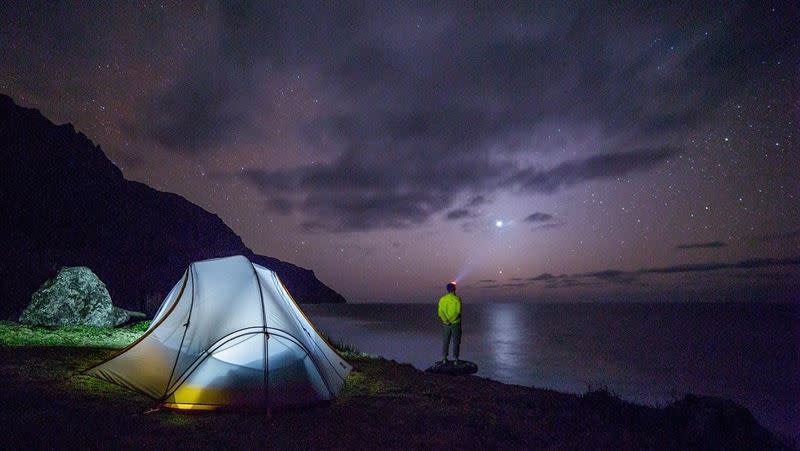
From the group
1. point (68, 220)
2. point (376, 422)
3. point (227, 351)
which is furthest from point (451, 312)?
point (68, 220)

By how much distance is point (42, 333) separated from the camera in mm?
15133

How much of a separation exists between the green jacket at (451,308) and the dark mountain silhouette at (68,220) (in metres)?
46.3

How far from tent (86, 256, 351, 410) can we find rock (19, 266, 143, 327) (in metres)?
10.3

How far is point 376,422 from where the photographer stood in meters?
7.66

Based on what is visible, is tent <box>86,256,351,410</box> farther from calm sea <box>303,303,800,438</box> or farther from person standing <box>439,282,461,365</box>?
calm sea <box>303,303,800,438</box>

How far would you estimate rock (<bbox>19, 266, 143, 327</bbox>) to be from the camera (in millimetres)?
16922

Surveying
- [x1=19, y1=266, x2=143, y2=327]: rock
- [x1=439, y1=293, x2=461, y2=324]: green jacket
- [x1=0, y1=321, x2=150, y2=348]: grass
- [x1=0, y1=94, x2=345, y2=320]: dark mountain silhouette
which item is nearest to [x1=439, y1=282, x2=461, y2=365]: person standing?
[x1=439, y1=293, x2=461, y2=324]: green jacket

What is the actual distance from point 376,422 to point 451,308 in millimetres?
6393

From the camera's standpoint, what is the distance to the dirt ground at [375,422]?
635cm

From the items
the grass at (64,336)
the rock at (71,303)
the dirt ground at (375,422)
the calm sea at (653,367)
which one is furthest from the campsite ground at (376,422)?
the calm sea at (653,367)

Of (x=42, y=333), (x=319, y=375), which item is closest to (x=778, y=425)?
(x=319, y=375)

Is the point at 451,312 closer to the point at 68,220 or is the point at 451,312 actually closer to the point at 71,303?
the point at 71,303

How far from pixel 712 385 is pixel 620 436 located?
95.5ft

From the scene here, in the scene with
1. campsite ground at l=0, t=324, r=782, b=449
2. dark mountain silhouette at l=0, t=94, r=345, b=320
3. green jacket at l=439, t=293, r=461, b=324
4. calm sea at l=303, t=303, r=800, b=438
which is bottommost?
calm sea at l=303, t=303, r=800, b=438
